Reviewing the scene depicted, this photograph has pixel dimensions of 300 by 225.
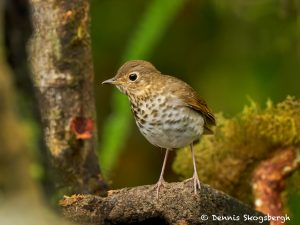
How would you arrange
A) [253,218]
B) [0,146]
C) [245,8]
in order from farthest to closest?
[245,8] < [253,218] < [0,146]

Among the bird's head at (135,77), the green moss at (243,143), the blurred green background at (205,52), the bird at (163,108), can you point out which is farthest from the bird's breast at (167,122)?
the blurred green background at (205,52)

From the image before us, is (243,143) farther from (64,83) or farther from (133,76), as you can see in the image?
(64,83)

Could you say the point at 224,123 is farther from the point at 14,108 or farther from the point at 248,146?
the point at 14,108

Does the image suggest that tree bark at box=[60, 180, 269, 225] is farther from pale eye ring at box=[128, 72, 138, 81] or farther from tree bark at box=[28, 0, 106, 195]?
pale eye ring at box=[128, 72, 138, 81]

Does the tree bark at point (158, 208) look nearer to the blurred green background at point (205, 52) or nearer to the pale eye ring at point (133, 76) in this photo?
the pale eye ring at point (133, 76)

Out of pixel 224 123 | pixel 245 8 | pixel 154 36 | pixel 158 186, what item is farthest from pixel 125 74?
pixel 245 8

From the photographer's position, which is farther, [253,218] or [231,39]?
[231,39]

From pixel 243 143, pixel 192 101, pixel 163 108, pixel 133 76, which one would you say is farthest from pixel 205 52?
pixel 163 108

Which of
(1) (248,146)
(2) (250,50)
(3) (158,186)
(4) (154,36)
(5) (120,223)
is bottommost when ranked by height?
(5) (120,223)
